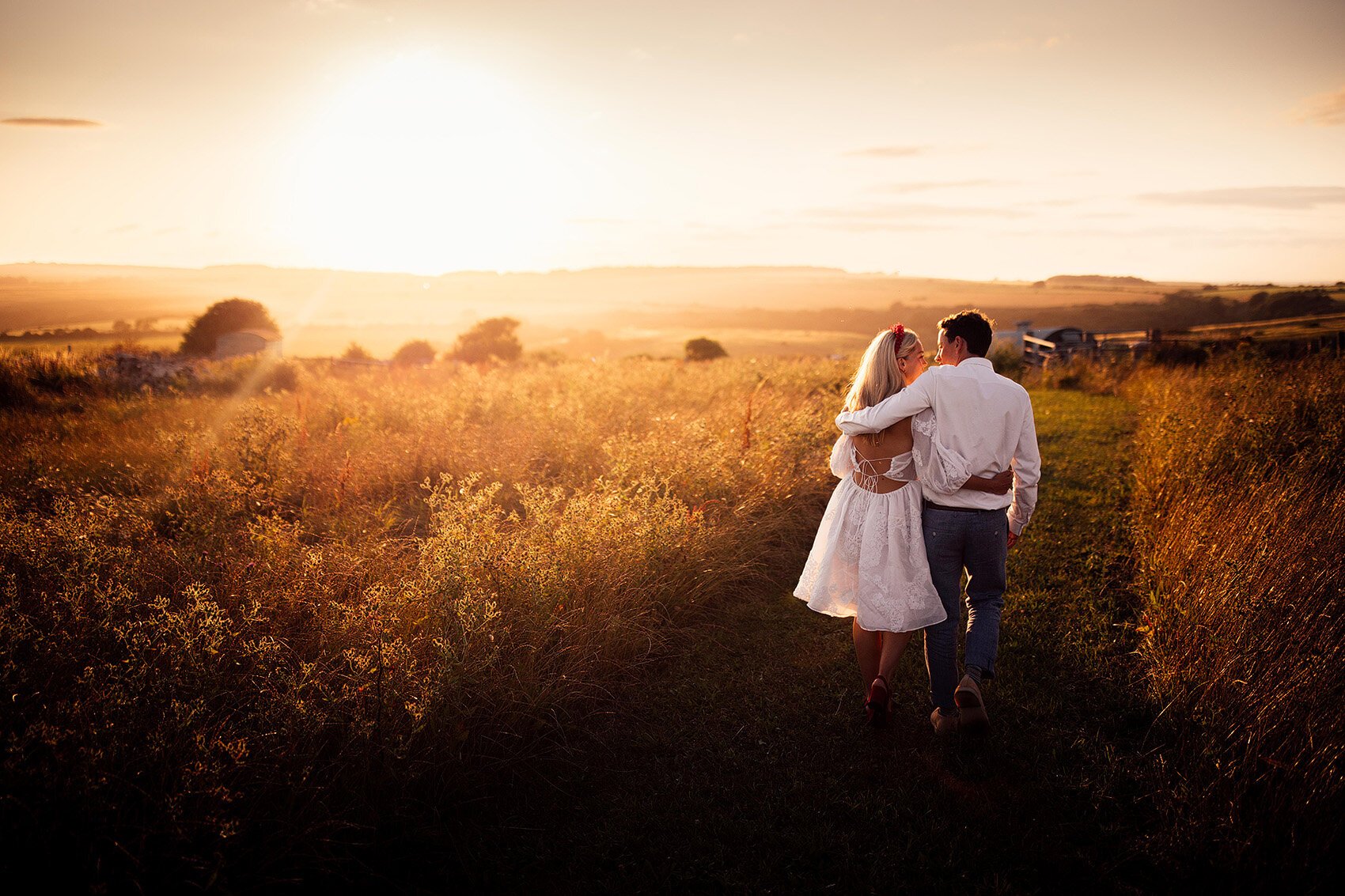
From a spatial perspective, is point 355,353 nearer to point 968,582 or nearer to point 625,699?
point 625,699

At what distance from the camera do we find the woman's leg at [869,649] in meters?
3.82

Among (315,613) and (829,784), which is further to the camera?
(315,613)

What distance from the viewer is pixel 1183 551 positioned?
4.91 metres

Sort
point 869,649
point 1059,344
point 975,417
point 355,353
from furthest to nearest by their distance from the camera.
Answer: point 1059,344
point 355,353
point 869,649
point 975,417

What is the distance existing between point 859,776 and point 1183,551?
337 cm

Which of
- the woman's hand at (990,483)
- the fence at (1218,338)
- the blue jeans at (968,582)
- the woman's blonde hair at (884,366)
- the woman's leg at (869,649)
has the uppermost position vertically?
the fence at (1218,338)

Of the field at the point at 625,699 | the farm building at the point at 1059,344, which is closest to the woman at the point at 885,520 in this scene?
the field at the point at 625,699

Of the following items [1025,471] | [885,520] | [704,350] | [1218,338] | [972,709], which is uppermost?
[1218,338]

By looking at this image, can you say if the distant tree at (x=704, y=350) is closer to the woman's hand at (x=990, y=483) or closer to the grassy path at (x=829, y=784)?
the grassy path at (x=829, y=784)

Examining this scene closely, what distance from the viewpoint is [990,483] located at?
3.35 metres

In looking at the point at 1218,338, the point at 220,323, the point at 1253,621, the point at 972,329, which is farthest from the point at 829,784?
the point at 220,323

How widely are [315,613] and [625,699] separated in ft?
6.22

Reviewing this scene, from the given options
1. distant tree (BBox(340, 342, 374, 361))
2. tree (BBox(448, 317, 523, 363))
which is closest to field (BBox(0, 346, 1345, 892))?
distant tree (BBox(340, 342, 374, 361))

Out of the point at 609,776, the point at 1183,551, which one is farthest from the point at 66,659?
the point at 1183,551
